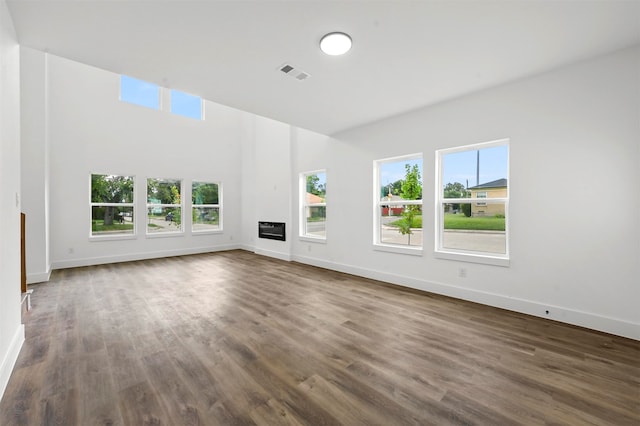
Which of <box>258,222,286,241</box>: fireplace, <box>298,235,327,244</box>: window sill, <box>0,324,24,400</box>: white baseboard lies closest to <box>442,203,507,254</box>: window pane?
<box>298,235,327,244</box>: window sill

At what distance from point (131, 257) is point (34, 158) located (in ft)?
9.23

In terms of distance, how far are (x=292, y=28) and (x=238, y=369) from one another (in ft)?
9.09

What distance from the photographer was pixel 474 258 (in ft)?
12.0

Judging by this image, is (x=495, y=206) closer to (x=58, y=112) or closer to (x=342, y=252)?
(x=342, y=252)

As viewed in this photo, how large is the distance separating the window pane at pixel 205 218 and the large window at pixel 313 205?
10.6ft

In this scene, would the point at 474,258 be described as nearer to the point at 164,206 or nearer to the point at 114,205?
the point at 164,206

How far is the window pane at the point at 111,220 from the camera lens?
6.28m

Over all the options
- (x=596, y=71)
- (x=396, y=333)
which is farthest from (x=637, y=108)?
(x=396, y=333)

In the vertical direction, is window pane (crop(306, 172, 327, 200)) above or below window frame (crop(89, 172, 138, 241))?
above

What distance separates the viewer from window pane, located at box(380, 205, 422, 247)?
441 centimetres

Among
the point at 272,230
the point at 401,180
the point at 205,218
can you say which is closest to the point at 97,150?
the point at 205,218

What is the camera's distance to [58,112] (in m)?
5.72

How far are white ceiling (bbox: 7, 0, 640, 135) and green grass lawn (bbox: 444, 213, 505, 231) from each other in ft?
5.56

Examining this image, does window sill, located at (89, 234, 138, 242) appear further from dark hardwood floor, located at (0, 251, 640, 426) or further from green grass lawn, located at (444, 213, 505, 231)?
green grass lawn, located at (444, 213, 505, 231)
